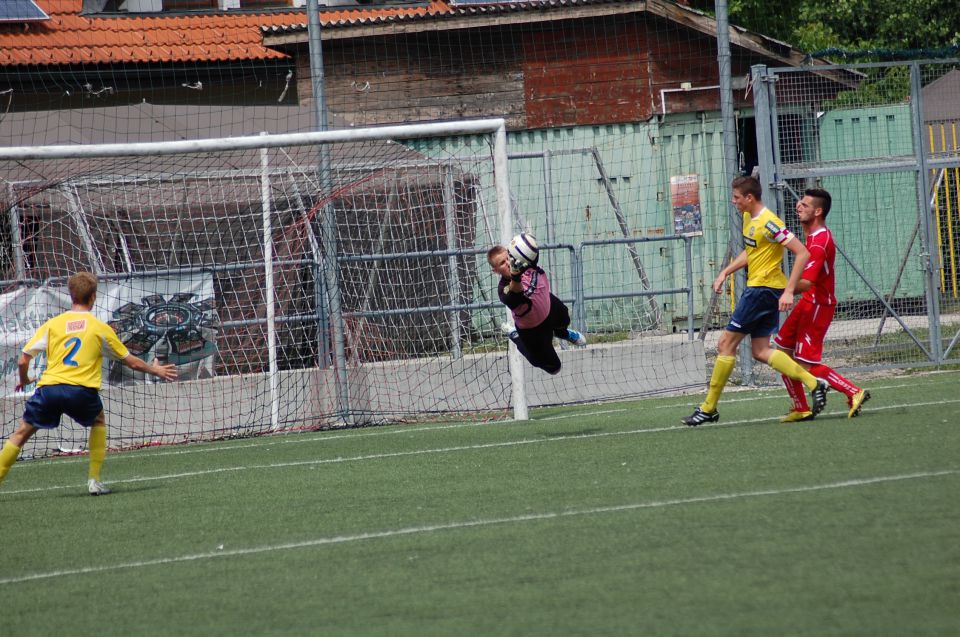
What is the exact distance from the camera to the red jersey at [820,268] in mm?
9555

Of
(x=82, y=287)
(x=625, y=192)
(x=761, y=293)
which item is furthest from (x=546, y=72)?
(x=82, y=287)

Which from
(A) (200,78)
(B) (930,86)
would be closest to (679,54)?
(B) (930,86)

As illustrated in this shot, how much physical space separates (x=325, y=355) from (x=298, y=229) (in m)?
1.43

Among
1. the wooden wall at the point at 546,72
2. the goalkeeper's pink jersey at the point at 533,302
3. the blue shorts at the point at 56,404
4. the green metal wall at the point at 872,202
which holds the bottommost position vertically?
the blue shorts at the point at 56,404

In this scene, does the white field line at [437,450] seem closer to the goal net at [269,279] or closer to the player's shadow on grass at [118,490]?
the player's shadow on grass at [118,490]

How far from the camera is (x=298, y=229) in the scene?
13109 millimetres

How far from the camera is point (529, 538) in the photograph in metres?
5.96

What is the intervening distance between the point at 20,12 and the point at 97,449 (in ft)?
41.2

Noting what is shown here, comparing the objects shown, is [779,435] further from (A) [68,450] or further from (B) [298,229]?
(A) [68,450]

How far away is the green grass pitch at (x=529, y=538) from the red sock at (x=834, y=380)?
244 mm

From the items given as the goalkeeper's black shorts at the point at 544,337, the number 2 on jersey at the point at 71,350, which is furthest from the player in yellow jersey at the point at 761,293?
the number 2 on jersey at the point at 71,350

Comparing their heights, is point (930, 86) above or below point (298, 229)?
above

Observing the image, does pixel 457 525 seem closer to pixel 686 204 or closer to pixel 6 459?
pixel 6 459

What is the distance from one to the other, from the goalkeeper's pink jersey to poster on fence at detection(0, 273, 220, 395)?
392 centimetres
